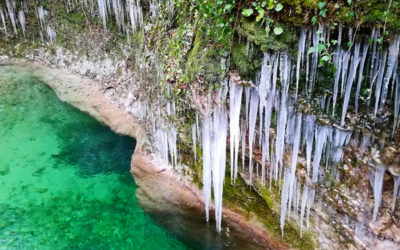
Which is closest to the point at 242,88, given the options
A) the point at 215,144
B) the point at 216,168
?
the point at 215,144

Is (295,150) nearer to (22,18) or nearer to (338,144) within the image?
(338,144)

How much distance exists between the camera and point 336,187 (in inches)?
201

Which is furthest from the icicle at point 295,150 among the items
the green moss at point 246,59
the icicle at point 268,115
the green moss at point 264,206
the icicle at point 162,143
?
the icicle at point 162,143

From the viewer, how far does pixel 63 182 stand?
8.98 metres

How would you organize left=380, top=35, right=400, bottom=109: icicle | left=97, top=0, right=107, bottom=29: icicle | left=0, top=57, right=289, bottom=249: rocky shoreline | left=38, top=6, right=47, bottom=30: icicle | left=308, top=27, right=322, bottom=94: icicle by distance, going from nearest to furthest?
left=380, top=35, right=400, bottom=109: icicle < left=308, top=27, right=322, bottom=94: icicle < left=0, top=57, right=289, bottom=249: rocky shoreline < left=97, top=0, right=107, bottom=29: icicle < left=38, top=6, right=47, bottom=30: icicle

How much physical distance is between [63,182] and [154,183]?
2652 millimetres

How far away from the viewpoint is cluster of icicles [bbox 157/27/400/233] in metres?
4.12

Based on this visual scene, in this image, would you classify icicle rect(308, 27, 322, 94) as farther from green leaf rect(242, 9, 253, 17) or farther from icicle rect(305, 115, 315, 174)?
green leaf rect(242, 9, 253, 17)

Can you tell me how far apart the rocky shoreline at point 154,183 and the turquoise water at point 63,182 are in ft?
1.10

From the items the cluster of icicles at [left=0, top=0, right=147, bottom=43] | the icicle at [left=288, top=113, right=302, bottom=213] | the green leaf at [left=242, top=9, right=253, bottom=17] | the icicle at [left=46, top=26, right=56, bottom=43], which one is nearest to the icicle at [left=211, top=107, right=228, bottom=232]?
the icicle at [left=288, top=113, right=302, bottom=213]

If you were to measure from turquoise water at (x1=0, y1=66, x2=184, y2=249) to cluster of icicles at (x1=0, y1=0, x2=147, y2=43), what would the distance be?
2507mm

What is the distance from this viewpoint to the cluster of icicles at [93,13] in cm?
947

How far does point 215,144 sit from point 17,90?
32.4ft

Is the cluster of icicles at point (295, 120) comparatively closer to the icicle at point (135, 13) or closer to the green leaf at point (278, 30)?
the green leaf at point (278, 30)
